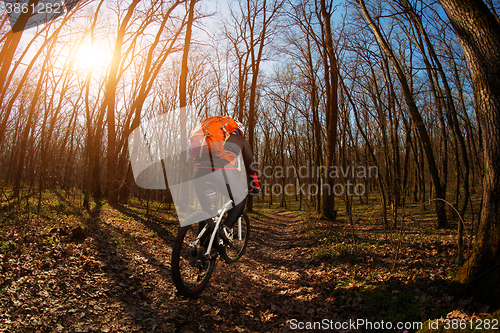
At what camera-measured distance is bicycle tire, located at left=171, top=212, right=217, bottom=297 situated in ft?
9.66

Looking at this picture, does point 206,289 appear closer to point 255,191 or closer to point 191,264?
point 191,264

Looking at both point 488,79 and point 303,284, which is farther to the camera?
point 303,284

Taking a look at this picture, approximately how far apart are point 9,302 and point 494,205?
17.3 ft

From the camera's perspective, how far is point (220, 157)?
10.8ft

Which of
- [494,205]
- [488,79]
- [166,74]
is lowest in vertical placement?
[494,205]

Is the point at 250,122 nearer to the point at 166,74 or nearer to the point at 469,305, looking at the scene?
the point at 166,74

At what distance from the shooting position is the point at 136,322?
8.46 ft

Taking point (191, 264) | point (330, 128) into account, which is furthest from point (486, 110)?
point (330, 128)

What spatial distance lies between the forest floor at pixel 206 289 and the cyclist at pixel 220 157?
1.15 m

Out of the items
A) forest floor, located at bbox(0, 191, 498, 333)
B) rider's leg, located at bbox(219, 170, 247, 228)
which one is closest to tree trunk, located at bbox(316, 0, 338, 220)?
forest floor, located at bbox(0, 191, 498, 333)

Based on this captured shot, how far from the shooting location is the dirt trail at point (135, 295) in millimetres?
2461

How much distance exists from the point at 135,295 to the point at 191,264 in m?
0.79

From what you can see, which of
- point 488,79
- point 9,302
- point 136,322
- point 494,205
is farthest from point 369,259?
point 9,302

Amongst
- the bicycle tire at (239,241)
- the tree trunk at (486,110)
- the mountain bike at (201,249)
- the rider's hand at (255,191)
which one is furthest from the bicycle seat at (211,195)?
the tree trunk at (486,110)
